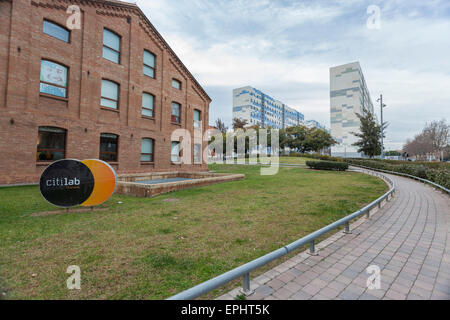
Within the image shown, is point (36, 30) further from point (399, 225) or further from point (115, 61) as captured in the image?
point (399, 225)

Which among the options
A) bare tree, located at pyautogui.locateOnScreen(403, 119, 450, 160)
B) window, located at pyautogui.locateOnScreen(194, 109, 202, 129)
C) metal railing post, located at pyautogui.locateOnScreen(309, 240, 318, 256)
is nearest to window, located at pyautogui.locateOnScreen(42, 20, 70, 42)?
window, located at pyautogui.locateOnScreen(194, 109, 202, 129)

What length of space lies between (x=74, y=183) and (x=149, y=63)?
15.3 meters

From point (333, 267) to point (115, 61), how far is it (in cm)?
1828

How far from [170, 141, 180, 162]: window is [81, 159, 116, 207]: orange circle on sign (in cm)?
1344

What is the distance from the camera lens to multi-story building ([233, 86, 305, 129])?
3859 inches

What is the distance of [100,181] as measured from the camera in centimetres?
Answer: 675

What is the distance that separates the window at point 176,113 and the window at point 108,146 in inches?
246

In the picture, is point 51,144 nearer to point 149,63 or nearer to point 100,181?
point 100,181

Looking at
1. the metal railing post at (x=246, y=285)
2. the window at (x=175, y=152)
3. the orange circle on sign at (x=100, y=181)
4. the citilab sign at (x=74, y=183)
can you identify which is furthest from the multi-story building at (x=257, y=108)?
the metal railing post at (x=246, y=285)

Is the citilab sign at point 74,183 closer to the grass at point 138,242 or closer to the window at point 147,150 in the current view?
the grass at point 138,242

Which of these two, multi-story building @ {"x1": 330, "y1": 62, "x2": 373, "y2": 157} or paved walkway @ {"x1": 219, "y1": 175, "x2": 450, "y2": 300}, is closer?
paved walkway @ {"x1": 219, "y1": 175, "x2": 450, "y2": 300}

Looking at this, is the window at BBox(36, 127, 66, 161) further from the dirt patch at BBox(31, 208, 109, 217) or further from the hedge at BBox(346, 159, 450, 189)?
the hedge at BBox(346, 159, 450, 189)

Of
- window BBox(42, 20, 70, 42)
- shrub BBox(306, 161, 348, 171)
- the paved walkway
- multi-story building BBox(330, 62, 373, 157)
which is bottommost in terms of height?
the paved walkway
